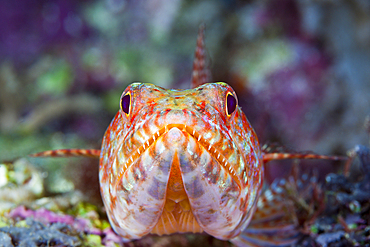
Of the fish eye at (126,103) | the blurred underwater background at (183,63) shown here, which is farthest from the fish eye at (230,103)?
the blurred underwater background at (183,63)

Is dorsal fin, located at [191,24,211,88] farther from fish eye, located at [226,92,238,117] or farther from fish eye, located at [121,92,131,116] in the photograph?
fish eye, located at [121,92,131,116]

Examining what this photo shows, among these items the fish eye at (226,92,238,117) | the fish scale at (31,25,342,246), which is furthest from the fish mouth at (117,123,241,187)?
the fish eye at (226,92,238,117)

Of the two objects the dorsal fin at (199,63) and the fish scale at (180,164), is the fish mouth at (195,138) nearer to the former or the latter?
the fish scale at (180,164)

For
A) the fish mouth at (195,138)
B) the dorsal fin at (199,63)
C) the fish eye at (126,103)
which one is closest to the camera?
the fish mouth at (195,138)

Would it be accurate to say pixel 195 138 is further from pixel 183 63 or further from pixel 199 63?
pixel 183 63

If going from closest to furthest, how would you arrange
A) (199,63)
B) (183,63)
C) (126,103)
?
(126,103), (199,63), (183,63)

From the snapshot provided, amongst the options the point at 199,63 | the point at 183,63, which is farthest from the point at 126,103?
the point at 183,63

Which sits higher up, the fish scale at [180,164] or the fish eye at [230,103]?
the fish eye at [230,103]

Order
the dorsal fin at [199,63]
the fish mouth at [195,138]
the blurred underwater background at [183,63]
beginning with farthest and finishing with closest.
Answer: the blurred underwater background at [183,63], the dorsal fin at [199,63], the fish mouth at [195,138]
